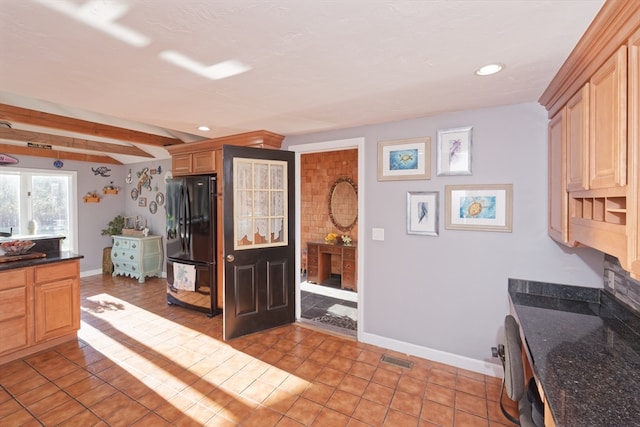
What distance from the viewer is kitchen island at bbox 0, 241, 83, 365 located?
252 centimetres

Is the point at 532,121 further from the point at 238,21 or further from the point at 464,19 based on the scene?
the point at 238,21

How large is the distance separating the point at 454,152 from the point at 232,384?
267 cm

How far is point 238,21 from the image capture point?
1.25 metres

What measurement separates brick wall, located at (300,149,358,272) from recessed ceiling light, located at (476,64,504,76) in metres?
3.23

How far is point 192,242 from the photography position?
3.69 m

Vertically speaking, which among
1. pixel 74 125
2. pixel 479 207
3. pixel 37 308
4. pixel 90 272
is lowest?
pixel 90 272

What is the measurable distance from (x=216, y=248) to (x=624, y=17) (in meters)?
3.69

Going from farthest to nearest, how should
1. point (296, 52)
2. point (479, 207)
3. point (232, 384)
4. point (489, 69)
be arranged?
1. point (479, 207)
2. point (232, 384)
3. point (489, 69)
4. point (296, 52)

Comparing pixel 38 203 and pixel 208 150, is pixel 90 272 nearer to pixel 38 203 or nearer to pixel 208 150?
pixel 38 203

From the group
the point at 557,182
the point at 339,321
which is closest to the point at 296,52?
the point at 557,182

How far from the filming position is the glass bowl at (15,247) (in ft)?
8.89

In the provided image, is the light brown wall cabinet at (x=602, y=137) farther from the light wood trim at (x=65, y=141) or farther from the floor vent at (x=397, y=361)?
the light wood trim at (x=65, y=141)

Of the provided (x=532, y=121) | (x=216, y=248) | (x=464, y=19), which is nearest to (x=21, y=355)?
(x=216, y=248)

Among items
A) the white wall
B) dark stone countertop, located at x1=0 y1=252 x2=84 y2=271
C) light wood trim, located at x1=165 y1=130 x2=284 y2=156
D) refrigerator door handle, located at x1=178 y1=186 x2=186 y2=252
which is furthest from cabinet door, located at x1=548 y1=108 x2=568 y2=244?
dark stone countertop, located at x1=0 y1=252 x2=84 y2=271
